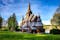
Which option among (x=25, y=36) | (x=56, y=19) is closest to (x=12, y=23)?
(x=25, y=36)

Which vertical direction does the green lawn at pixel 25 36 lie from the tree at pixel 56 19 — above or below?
below

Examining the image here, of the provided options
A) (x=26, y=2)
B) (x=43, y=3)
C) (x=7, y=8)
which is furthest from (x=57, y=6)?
(x=7, y=8)

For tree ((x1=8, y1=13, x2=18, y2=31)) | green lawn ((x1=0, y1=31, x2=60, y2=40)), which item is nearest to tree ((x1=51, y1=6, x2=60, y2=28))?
green lawn ((x1=0, y1=31, x2=60, y2=40))

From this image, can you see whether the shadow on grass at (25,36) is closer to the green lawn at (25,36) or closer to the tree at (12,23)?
the green lawn at (25,36)

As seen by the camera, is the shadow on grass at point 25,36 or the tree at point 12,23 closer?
the shadow on grass at point 25,36

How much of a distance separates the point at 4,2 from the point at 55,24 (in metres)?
1.22

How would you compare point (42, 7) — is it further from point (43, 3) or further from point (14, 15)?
point (14, 15)

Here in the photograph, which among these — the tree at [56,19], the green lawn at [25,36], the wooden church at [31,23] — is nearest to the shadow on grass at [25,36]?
the green lawn at [25,36]

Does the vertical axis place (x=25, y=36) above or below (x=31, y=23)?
below

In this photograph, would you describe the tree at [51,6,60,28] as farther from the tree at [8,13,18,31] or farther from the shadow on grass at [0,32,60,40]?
the tree at [8,13,18,31]

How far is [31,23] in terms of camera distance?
5.95 m

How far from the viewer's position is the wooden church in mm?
5926

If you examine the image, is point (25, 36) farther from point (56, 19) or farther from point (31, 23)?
point (56, 19)

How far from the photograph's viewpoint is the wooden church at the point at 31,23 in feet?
19.4
